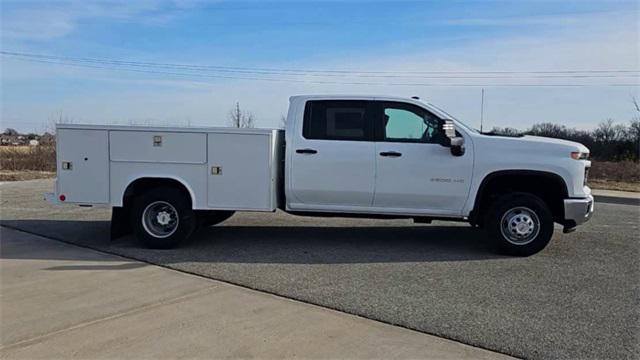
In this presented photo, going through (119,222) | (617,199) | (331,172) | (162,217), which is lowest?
(617,199)

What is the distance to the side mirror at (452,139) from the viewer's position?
22.7 feet

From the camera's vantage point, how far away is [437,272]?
6227 mm

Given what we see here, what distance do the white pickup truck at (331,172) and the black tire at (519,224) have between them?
0.01m

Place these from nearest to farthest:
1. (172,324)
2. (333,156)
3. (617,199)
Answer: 1. (172,324)
2. (333,156)
3. (617,199)

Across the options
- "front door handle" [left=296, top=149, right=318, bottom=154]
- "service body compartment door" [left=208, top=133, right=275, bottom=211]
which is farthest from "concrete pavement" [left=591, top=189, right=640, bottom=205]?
"service body compartment door" [left=208, top=133, right=275, bottom=211]

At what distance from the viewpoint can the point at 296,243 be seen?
25.7 feet

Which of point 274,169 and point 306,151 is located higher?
point 306,151

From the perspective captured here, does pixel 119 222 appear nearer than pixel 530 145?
No

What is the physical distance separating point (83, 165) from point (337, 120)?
349 cm

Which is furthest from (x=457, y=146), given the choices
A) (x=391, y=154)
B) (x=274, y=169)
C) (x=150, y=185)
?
(x=150, y=185)

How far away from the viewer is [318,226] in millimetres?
9352

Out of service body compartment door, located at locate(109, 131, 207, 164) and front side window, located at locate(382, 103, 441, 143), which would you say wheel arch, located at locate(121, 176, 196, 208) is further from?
front side window, located at locate(382, 103, 441, 143)

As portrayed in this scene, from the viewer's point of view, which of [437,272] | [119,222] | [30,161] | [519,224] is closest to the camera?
[437,272]

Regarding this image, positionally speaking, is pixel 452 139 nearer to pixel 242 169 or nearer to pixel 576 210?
pixel 576 210
